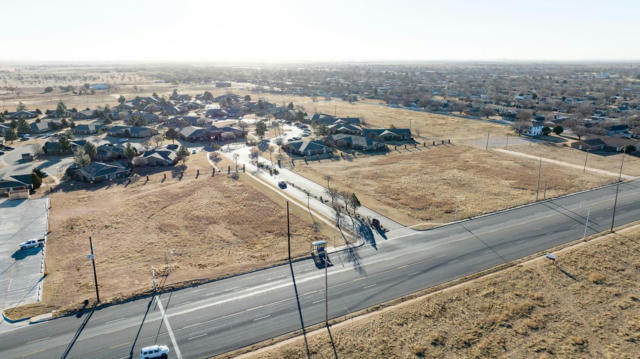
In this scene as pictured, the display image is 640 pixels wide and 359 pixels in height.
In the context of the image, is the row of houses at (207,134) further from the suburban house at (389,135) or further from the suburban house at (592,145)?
the suburban house at (592,145)

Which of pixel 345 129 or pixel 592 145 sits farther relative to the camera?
pixel 345 129

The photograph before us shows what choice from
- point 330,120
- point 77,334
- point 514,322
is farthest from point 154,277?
point 330,120

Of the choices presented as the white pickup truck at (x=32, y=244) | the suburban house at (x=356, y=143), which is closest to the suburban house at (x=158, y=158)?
the white pickup truck at (x=32, y=244)

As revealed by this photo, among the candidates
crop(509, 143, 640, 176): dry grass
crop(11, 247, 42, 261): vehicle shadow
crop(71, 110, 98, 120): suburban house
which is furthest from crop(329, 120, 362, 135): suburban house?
crop(71, 110, 98, 120): suburban house

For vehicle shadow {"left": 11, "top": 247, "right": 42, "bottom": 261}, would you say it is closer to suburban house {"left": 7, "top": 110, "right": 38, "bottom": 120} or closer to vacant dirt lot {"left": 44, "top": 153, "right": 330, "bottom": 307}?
vacant dirt lot {"left": 44, "top": 153, "right": 330, "bottom": 307}

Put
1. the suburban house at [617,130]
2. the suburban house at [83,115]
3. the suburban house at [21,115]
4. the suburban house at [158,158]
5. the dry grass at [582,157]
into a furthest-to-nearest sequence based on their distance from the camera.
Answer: the suburban house at [83,115]
the suburban house at [21,115]
the suburban house at [617,130]
the suburban house at [158,158]
the dry grass at [582,157]

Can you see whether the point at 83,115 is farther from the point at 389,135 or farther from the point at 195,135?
the point at 389,135
